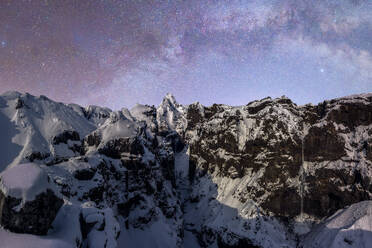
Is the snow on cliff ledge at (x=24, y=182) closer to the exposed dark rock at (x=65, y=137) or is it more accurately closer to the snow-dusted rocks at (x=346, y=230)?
the snow-dusted rocks at (x=346, y=230)

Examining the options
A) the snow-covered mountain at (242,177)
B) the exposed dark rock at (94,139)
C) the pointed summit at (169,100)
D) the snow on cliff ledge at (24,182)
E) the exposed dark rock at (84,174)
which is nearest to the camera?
the snow on cliff ledge at (24,182)

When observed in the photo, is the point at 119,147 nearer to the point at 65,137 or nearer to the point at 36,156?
the point at 36,156

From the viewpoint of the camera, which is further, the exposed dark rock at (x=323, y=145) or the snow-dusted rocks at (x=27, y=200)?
the exposed dark rock at (x=323, y=145)

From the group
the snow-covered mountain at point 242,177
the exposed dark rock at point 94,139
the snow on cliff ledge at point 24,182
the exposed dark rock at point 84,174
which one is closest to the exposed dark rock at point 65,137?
the snow-covered mountain at point 242,177

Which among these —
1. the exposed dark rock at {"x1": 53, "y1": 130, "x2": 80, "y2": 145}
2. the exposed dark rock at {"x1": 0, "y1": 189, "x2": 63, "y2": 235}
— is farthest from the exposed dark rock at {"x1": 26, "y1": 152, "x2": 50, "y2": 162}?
the exposed dark rock at {"x1": 0, "y1": 189, "x2": 63, "y2": 235}

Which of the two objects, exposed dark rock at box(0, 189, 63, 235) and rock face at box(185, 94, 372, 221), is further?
rock face at box(185, 94, 372, 221)

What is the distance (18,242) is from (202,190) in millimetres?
77231

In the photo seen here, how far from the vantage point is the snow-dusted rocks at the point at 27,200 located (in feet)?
48.6

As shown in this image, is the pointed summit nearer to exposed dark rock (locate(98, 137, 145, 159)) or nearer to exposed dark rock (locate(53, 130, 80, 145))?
exposed dark rock (locate(53, 130, 80, 145))

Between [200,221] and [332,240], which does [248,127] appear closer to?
[200,221]

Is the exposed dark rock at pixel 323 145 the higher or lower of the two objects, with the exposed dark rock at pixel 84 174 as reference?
higher

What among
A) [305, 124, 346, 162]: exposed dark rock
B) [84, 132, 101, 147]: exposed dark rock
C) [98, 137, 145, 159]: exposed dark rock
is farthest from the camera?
[84, 132, 101, 147]: exposed dark rock

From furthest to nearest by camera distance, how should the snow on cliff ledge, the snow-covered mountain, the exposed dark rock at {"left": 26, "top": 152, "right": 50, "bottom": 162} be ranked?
the exposed dark rock at {"left": 26, "top": 152, "right": 50, "bottom": 162} → the snow-covered mountain → the snow on cliff ledge

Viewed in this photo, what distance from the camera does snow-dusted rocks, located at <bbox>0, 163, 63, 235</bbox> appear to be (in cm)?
1481
